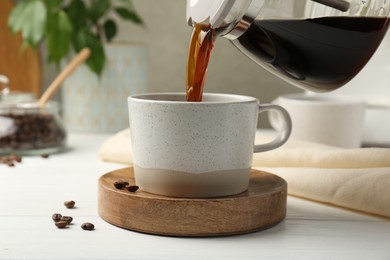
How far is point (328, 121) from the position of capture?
109 centimetres

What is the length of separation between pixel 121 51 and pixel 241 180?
2.48ft

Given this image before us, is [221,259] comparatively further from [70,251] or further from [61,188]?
[61,188]

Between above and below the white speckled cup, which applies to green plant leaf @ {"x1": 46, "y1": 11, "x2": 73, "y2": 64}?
above

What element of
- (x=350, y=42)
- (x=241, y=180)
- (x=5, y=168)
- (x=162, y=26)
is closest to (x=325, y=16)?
(x=350, y=42)

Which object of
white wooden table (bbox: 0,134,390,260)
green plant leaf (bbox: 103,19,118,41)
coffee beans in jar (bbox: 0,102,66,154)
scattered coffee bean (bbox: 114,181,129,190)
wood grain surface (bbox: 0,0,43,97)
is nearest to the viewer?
white wooden table (bbox: 0,134,390,260)

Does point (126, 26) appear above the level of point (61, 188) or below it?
above

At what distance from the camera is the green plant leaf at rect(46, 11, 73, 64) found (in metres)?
1.31

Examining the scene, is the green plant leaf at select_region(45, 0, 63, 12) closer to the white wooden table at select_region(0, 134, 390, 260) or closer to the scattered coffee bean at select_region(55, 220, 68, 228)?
the white wooden table at select_region(0, 134, 390, 260)

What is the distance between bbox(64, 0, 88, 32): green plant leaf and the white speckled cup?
0.70 metres

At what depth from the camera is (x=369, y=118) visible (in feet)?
4.07

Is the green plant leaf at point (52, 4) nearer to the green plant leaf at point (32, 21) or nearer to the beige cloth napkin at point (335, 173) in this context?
the green plant leaf at point (32, 21)

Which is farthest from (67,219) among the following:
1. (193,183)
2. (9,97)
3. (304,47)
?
(9,97)

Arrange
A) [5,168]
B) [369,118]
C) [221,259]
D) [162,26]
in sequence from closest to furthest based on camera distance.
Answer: [221,259], [5,168], [369,118], [162,26]

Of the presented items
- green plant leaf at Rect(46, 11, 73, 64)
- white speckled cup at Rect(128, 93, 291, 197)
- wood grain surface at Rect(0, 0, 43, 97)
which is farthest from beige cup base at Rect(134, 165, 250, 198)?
wood grain surface at Rect(0, 0, 43, 97)
